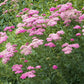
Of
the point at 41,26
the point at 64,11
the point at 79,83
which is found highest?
the point at 64,11

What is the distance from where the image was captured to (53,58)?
9.36 ft

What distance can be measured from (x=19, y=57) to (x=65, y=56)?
830mm

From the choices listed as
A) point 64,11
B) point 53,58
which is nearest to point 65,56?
point 53,58

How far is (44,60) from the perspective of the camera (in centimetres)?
288

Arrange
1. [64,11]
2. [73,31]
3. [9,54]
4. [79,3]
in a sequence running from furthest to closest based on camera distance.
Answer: [79,3] < [73,31] < [64,11] < [9,54]

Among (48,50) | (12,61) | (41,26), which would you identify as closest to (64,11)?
(41,26)

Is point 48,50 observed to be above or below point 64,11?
below

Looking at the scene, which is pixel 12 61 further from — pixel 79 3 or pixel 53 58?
pixel 79 3

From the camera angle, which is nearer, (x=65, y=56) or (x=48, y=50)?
(x=65, y=56)

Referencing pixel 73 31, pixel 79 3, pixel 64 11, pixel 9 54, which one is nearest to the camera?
pixel 9 54

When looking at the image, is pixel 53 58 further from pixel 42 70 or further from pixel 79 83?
pixel 79 83

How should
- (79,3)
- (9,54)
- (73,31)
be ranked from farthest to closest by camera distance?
(79,3), (73,31), (9,54)

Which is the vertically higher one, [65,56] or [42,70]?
[65,56]

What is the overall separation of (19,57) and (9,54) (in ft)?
2.02
